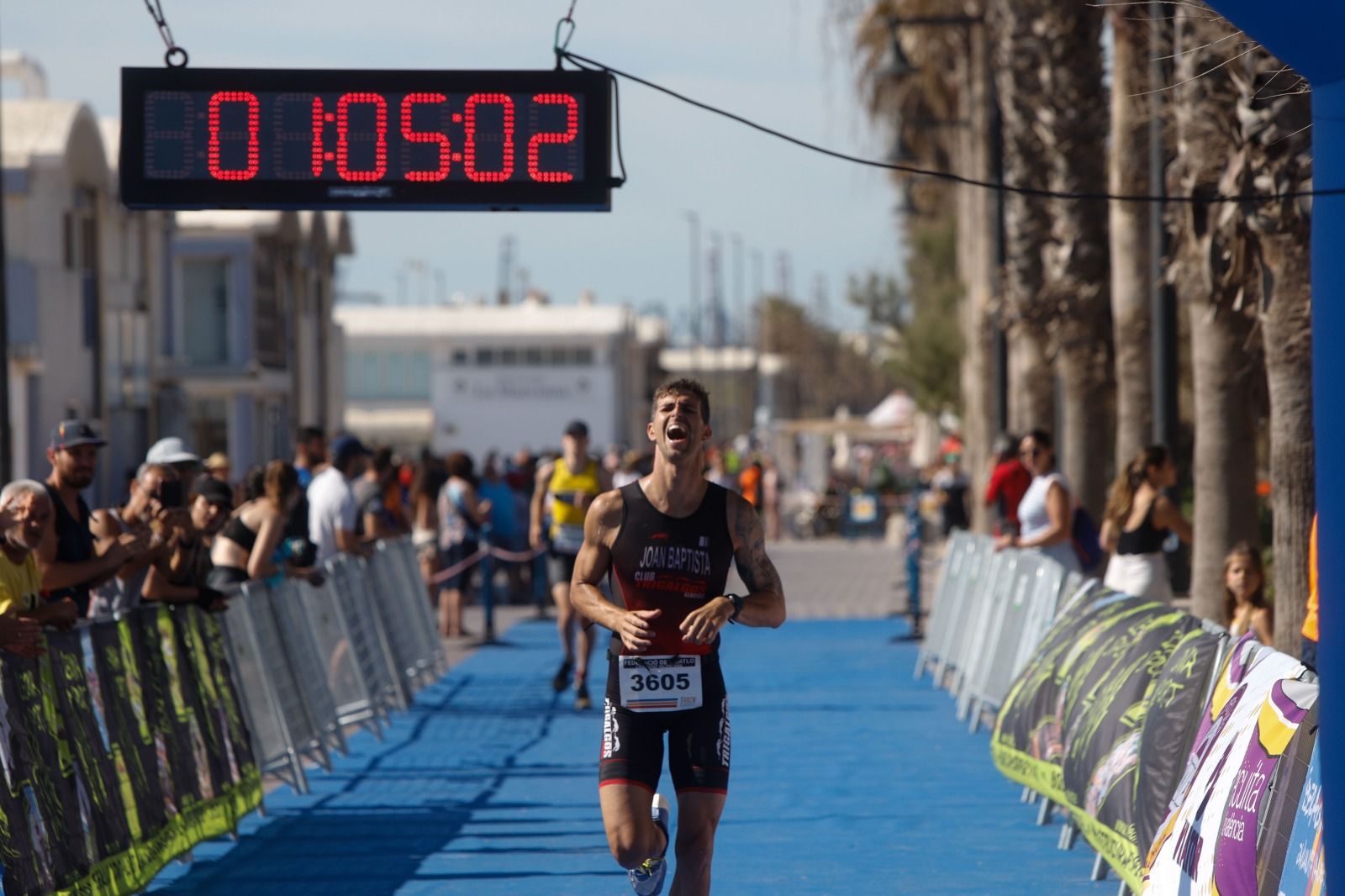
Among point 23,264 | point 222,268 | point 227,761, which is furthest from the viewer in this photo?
point 222,268

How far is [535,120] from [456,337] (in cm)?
6629

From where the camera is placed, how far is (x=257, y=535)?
11.9m

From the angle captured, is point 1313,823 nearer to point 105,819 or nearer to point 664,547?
point 664,547

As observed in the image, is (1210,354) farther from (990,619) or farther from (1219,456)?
(990,619)

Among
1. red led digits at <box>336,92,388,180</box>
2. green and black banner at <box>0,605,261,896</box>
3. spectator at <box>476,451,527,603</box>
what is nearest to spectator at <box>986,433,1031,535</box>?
spectator at <box>476,451,527,603</box>

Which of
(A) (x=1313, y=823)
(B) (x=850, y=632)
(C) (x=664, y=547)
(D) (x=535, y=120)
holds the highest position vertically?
(D) (x=535, y=120)

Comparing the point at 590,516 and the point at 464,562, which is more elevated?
the point at 590,516

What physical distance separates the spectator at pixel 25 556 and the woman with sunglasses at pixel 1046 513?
Result: 739 cm

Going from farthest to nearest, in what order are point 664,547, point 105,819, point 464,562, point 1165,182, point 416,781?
1. point 464,562
2. point 1165,182
3. point 416,781
4. point 105,819
5. point 664,547

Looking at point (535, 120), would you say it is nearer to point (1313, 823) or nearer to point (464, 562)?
point (1313, 823)

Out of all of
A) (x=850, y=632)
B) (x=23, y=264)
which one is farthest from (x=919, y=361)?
(x=850, y=632)

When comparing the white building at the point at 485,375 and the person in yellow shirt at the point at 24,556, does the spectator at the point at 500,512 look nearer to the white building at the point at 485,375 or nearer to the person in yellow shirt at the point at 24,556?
the person in yellow shirt at the point at 24,556

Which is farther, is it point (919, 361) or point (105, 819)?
point (919, 361)

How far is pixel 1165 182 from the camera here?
14.5m
